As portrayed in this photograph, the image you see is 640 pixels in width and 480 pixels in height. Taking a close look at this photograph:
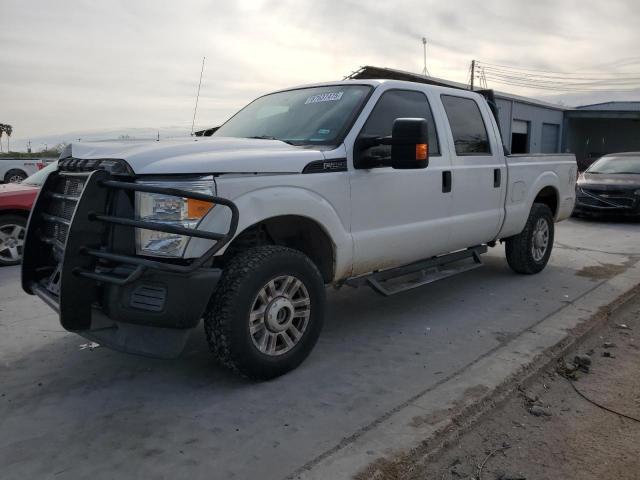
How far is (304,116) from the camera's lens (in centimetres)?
443

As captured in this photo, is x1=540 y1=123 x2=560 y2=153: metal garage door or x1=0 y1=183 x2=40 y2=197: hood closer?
x1=0 y1=183 x2=40 y2=197: hood

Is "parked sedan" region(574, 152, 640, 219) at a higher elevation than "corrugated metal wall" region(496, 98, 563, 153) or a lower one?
lower

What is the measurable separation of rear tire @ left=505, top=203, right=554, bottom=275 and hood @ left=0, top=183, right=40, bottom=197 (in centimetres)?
613

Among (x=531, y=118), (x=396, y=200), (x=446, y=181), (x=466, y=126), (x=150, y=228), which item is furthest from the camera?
(x=531, y=118)

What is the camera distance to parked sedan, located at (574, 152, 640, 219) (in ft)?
37.2

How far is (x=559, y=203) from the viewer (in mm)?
6844

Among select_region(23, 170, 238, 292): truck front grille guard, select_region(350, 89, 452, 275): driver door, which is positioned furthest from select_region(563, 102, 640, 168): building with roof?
select_region(23, 170, 238, 292): truck front grille guard

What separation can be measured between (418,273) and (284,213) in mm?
1982

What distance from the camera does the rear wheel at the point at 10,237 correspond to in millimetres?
7441

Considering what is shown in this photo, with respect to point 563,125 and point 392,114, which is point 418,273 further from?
point 563,125

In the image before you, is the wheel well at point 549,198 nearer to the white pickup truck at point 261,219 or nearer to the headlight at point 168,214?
the white pickup truck at point 261,219

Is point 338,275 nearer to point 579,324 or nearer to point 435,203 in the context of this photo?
point 435,203

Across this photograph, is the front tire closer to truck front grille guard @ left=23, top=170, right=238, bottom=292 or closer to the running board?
truck front grille guard @ left=23, top=170, right=238, bottom=292

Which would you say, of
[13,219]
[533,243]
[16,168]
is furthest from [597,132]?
[13,219]
